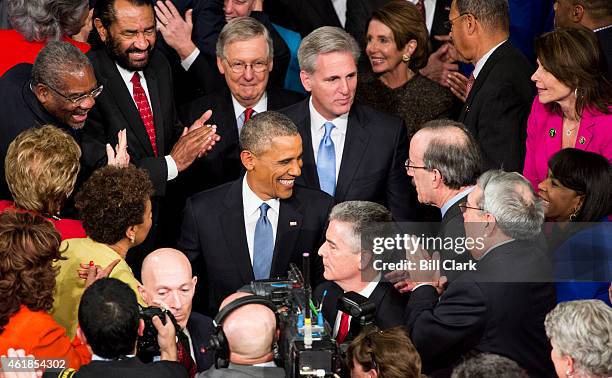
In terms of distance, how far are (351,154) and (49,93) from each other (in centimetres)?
160

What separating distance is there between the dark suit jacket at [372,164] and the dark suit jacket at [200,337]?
1.30m

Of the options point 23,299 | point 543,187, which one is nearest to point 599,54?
point 543,187

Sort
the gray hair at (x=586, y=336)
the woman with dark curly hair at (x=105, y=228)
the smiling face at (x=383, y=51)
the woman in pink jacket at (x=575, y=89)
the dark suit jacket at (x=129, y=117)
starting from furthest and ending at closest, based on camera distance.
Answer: the smiling face at (x=383, y=51)
the dark suit jacket at (x=129, y=117)
the woman in pink jacket at (x=575, y=89)
the woman with dark curly hair at (x=105, y=228)
the gray hair at (x=586, y=336)

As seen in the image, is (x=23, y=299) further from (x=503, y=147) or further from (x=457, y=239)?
(x=503, y=147)

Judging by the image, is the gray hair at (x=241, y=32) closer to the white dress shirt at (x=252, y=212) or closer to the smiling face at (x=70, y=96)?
the smiling face at (x=70, y=96)

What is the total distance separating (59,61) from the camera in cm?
495

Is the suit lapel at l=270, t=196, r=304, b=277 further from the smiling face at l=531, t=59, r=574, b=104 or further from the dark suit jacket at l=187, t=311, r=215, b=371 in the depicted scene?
the smiling face at l=531, t=59, r=574, b=104

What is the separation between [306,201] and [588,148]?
1456 millimetres

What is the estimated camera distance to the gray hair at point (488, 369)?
3430 millimetres

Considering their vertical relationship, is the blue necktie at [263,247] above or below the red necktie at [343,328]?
above

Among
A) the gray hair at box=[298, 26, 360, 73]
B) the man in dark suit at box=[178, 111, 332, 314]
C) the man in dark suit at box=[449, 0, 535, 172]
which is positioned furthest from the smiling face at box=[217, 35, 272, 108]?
the man in dark suit at box=[449, 0, 535, 172]

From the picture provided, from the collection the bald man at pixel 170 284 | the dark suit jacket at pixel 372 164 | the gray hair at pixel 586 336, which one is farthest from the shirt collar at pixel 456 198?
the bald man at pixel 170 284

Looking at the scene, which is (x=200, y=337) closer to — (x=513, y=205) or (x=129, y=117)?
(x=513, y=205)

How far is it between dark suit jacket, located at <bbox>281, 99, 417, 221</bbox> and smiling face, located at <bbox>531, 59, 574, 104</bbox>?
2.54ft
